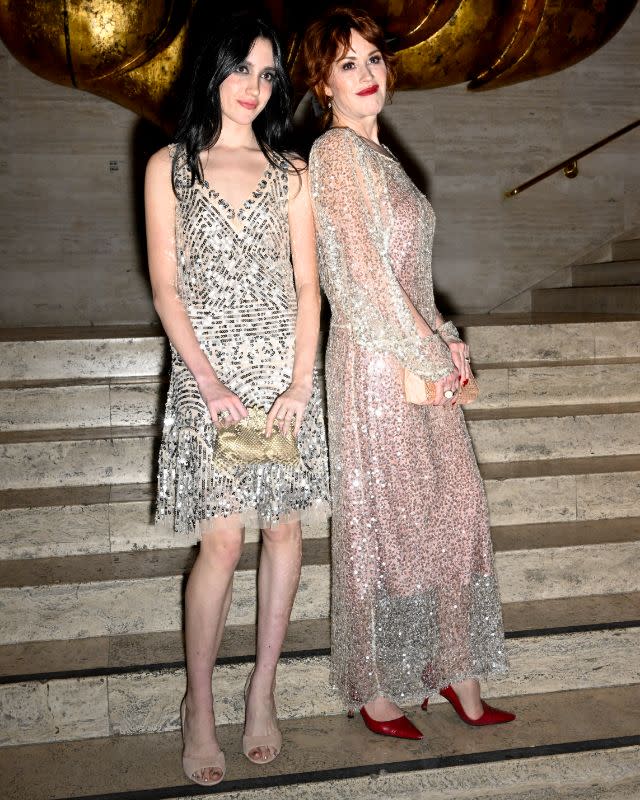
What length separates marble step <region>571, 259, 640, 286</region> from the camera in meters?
6.49

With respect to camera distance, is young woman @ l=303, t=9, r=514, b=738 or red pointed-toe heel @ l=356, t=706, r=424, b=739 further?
red pointed-toe heel @ l=356, t=706, r=424, b=739

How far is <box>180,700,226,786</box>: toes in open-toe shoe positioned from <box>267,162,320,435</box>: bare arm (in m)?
0.86

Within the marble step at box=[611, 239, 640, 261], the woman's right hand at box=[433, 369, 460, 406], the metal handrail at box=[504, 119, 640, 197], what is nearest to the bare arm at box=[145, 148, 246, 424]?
the woman's right hand at box=[433, 369, 460, 406]

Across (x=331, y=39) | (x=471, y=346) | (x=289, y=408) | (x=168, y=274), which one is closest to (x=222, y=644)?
(x=289, y=408)

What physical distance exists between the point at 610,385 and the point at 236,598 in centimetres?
238

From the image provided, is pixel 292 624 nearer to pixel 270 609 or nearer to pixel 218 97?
pixel 270 609

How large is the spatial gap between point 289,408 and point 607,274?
5.23 m

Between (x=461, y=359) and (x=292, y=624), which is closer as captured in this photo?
(x=461, y=359)

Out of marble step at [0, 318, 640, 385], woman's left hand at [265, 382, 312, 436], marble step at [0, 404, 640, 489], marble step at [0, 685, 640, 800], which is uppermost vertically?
woman's left hand at [265, 382, 312, 436]

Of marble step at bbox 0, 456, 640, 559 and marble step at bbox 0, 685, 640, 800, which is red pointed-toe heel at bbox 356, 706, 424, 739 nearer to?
marble step at bbox 0, 685, 640, 800

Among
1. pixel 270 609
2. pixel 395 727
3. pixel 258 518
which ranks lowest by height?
pixel 395 727

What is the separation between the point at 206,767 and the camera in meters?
2.26

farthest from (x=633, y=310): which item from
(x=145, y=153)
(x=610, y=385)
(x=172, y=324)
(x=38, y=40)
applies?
(x=172, y=324)

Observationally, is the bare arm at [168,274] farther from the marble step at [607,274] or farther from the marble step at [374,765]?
the marble step at [607,274]
